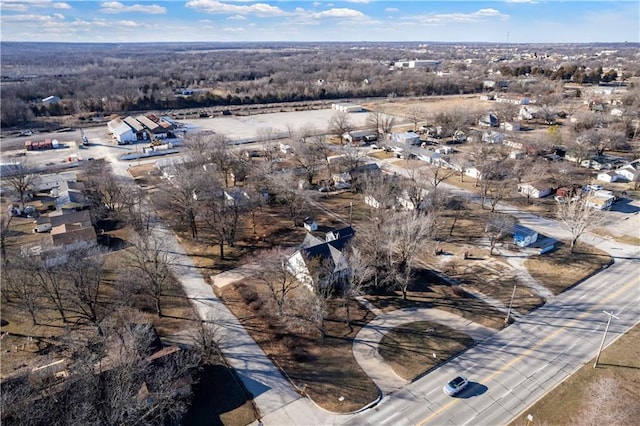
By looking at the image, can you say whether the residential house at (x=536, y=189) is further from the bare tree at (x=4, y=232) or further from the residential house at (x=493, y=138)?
the bare tree at (x=4, y=232)

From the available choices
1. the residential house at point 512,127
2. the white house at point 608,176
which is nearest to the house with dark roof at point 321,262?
the white house at point 608,176

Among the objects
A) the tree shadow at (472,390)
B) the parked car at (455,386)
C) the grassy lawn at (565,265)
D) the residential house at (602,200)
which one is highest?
the residential house at (602,200)

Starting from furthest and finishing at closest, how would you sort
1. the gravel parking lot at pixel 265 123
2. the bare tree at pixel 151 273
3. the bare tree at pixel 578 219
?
the gravel parking lot at pixel 265 123
the bare tree at pixel 578 219
the bare tree at pixel 151 273

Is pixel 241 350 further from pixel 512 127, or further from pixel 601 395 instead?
pixel 512 127

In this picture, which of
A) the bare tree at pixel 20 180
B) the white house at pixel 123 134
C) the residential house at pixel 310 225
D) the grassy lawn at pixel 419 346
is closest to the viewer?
the grassy lawn at pixel 419 346

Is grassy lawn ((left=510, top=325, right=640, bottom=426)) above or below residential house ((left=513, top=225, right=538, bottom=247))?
below

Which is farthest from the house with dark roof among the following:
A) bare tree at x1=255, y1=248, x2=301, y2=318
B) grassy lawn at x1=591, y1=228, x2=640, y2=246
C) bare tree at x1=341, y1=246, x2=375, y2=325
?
grassy lawn at x1=591, y1=228, x2=640, y2=246

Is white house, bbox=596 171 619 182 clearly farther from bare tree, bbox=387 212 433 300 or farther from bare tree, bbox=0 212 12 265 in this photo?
bare tree, bbox=0 212 12 265
